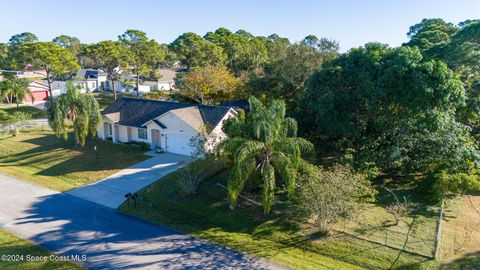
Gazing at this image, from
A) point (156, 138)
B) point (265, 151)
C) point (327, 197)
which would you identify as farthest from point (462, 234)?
point (156, 138)

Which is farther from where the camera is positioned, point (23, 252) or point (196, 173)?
point (196, 173)

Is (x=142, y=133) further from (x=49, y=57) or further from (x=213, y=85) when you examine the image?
(x=49, y=57)

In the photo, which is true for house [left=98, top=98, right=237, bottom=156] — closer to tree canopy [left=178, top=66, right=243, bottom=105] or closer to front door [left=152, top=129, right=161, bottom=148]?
front door [left=152, top=129, right=161, bottom=148]

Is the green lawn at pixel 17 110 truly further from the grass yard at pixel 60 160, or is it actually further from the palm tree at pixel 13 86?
the grass yard at pixel 60 160

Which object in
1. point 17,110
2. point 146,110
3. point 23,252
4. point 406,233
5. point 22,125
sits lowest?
point 23,252

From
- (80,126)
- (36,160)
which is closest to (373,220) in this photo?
(80,126)

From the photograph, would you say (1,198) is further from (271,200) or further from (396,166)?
(396,166)
